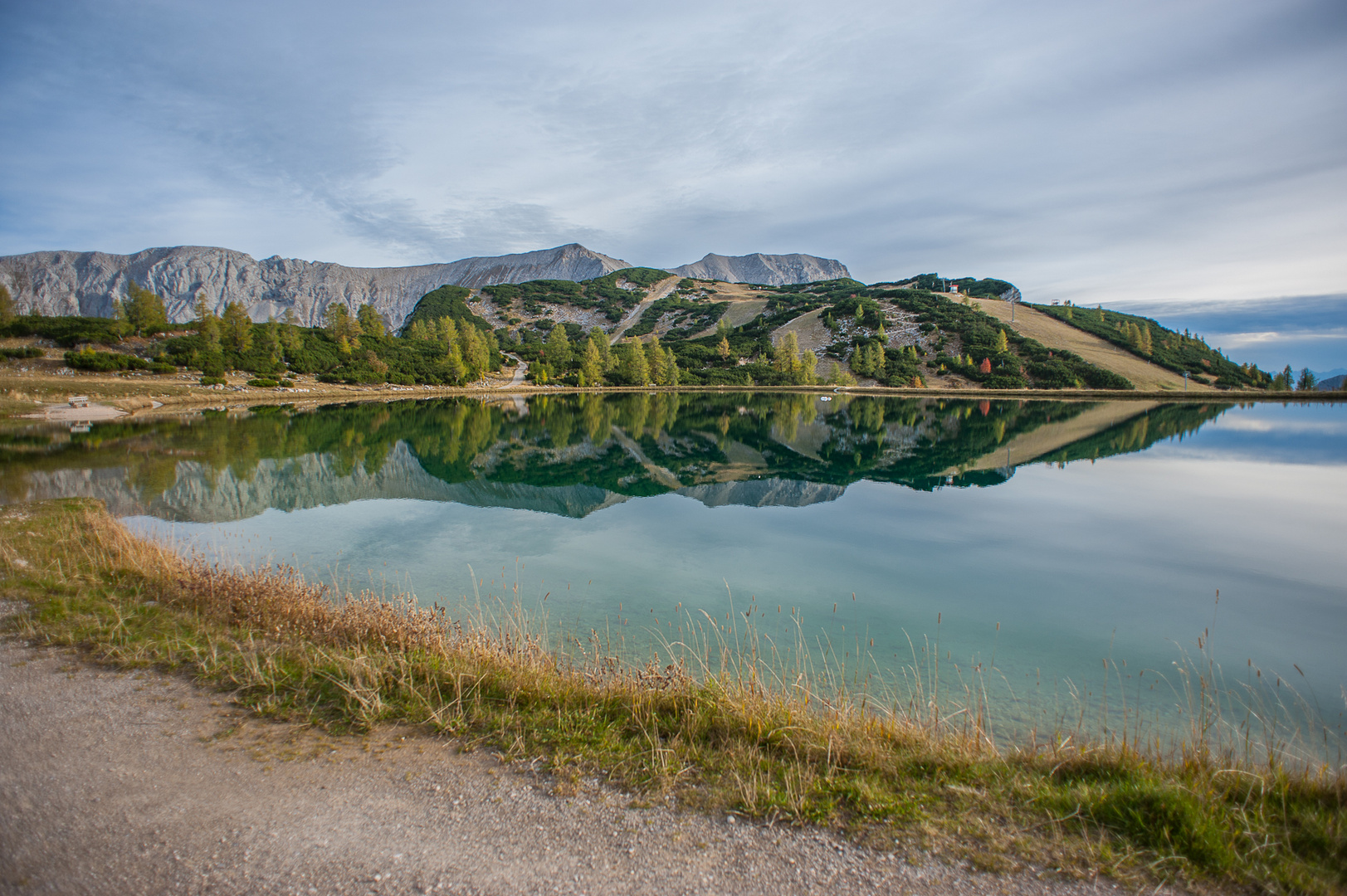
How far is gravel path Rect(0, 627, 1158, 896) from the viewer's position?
11.3 feet

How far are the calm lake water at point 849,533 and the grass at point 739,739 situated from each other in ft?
6.66

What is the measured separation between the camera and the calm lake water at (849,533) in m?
8.62

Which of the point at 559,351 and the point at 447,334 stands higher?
the point at 447,334

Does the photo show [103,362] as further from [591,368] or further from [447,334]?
[591,368]

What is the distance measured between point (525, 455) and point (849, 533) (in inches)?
725

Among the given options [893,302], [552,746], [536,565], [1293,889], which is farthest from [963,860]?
[893,302]

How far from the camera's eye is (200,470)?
2156 cm

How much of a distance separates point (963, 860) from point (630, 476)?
20294 millimetres

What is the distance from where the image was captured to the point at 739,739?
5055 mm

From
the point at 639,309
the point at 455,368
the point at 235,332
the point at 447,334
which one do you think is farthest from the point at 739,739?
the point at 639,309

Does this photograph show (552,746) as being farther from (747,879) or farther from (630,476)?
(630,476)

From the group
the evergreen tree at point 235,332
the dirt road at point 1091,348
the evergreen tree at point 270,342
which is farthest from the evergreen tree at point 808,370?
the evergreen tree at point 235,332

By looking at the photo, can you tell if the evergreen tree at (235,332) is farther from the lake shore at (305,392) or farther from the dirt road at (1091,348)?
the dirt road at (1091,348)

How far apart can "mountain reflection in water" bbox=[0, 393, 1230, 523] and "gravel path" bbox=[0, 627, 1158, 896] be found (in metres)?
12.0
